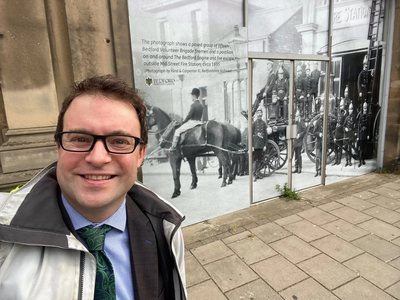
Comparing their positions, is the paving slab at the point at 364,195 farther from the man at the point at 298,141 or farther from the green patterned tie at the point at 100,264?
the green patterned tie at the point at 100,264


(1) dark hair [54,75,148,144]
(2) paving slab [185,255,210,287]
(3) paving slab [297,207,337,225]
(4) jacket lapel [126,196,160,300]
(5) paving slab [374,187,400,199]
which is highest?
(1) dark hair [54,75,148,144]

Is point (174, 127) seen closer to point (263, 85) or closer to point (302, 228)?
point (263, 85)

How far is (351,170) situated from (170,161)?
15.0 ft

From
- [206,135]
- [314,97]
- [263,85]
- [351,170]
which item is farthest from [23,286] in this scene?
[351,170]

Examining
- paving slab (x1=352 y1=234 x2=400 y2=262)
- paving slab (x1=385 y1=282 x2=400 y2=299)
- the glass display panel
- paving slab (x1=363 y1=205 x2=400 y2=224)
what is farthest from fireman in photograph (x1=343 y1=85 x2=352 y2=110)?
paving slab (x1=385 y1=282 x2=400 y2=299)

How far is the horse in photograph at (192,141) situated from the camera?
11.8 ft

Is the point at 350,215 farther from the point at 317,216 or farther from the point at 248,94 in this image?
the point at 248,94

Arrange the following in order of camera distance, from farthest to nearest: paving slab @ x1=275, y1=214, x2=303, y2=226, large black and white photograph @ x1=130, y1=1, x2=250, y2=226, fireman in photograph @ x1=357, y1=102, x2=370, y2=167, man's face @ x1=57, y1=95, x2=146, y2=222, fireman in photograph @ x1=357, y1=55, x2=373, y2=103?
fireman in photograph @ x1=357, y1=102, x2=370, y2=167 < fireman in photograph @ x1=357, y1=55, x2=373, y2=103 < paving slab @ x1=275, y1=214, x2=303, y2=226 < large black and white photograph @ x1=130, y1=1, x2=250, y2=226 < man's face @ x1=57, y1=95, x2=146, y2=222

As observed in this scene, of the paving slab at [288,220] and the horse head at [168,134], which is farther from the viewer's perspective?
the paving slab at [288,220]

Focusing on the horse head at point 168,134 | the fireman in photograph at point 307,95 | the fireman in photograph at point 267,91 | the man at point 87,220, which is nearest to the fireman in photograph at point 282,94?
the fireman in photograph at point 267,91

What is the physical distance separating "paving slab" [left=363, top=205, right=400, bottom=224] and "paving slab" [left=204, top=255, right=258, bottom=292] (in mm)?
2529

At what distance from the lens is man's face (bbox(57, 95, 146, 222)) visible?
103cm

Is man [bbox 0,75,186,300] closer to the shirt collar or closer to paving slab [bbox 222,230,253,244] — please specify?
the shirt collar

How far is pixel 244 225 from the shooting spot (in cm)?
397
